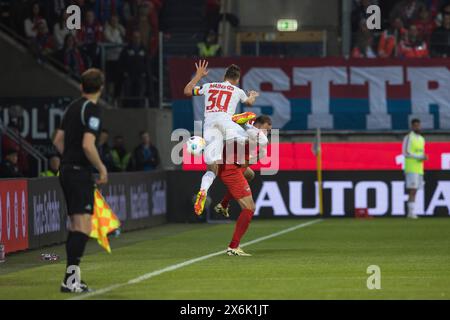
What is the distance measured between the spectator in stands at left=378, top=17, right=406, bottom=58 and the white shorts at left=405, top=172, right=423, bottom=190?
403cm

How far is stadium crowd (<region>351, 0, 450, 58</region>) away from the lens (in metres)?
31.7

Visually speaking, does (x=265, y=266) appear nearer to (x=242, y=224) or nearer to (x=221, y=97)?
(x=242, y=224)

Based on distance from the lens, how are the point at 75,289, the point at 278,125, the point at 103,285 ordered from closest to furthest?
the point at 75,289 → the point at 103,285 → the point at 278,125

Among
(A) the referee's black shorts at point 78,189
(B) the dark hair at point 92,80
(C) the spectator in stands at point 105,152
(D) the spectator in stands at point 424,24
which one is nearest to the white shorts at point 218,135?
(A) the referee's black shorts at point 78,189

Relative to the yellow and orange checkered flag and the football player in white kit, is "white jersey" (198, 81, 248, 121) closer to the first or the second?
the football player in white kit

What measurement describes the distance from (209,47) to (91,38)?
2.99 metres

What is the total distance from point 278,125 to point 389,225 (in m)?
5.53

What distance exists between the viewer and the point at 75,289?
1248 centimetres

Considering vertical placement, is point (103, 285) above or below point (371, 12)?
below

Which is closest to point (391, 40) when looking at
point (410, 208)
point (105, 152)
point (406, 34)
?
point (406, 34)

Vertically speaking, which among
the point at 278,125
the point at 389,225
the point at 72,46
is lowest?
the point at 389,225

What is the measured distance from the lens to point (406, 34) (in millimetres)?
32125
